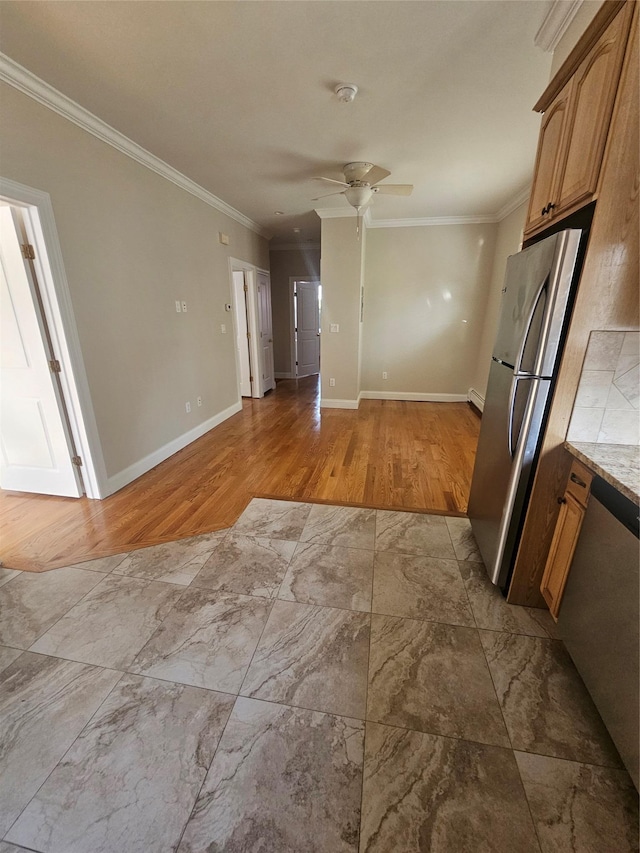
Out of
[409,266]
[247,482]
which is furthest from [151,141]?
[409,266]

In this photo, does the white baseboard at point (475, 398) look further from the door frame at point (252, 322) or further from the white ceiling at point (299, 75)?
the door frame at point (252, 322)

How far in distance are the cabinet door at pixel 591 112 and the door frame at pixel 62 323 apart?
9.19 feet

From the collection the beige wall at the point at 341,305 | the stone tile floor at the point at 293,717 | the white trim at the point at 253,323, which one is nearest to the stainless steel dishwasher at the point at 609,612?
the stone tile floor at the point at 293,717

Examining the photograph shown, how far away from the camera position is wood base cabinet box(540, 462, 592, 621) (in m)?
1.41

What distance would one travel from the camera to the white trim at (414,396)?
570cm

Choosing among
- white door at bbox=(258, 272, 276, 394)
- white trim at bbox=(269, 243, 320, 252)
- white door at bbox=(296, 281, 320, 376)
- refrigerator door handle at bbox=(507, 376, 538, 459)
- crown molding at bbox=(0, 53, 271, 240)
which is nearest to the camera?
refrigerator door handle at bbox=(507, 376, 538, 459)

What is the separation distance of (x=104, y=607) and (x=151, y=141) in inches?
129

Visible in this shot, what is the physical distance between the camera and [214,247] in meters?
4.11

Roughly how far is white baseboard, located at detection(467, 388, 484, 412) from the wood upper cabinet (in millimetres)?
3550

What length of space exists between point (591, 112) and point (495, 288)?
12.8ft

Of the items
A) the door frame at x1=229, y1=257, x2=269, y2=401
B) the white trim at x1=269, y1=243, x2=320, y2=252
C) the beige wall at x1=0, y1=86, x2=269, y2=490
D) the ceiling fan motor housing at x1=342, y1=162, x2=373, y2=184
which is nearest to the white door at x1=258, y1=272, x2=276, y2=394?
the door frame at x1=229, y1=257, x2=269, y2=401

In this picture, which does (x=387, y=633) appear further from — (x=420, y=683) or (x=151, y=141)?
(x=151, y=141)

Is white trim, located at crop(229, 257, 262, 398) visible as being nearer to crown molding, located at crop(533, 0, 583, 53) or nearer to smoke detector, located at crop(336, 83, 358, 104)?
smoke detector, located at crop(336, 83, 358, 104)

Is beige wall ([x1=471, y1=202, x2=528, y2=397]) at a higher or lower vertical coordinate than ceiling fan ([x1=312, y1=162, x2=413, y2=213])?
lower
